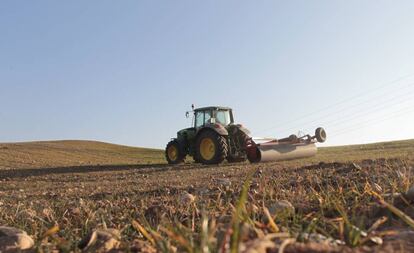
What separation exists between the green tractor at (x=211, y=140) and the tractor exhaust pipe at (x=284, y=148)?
0.38 metres

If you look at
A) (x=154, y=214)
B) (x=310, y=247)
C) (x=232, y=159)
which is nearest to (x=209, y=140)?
(x=232, y=159)

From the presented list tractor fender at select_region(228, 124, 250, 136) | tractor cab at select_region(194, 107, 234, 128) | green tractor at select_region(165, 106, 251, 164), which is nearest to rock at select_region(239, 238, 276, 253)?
green tractor at select_region(165, 106, 251, 164)

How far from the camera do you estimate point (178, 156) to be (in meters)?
16.6

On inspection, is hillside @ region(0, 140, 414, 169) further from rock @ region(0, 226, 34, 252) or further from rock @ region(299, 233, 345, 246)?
rock @ region(0, 226, 34, 252)

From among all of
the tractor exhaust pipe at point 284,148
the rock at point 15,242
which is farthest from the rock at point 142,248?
the tractor exhaust pipe at point 284,148

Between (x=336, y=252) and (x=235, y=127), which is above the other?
(x=235, y=127)

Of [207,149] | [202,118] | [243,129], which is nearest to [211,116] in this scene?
[202,118]

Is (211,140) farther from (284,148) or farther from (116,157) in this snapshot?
(116,157)

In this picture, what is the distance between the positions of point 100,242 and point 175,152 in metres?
14.6

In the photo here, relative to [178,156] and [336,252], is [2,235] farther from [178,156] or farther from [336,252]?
[178,156]

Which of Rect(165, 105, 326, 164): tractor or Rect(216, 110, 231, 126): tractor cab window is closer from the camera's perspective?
Rect(165, 105, 326, 164): tractor

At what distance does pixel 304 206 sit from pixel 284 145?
11185mm

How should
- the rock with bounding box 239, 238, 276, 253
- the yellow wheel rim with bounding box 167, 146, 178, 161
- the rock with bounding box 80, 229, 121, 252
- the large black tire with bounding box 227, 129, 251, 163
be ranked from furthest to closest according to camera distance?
the yellow wheel rim with bounding box 167, 146, 178, 161, the large black tire with bounding box 227, 129, 251, 163, the rock with bounding box 80, 229, 121, 252, the rock with bounding box 239, 238, 276, 253

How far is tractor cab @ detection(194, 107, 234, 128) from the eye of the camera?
1612 centimetres
